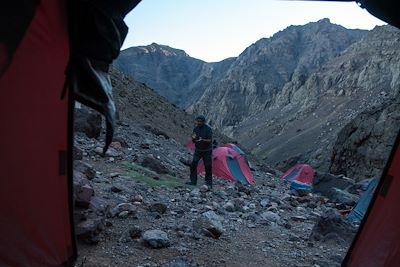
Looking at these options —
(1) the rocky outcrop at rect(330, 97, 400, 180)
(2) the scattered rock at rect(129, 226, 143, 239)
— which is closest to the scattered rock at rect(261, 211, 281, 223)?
(2) the scattered rock at rect(129, 226, 143, 239)

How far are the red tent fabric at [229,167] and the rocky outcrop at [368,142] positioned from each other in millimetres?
7137

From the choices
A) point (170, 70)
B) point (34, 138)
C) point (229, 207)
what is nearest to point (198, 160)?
point (229, 207)

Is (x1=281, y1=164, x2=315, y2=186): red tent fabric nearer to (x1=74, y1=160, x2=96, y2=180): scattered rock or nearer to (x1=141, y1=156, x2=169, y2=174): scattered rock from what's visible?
(x1=141, y1=156, x2=169, y2=174): scattered rock

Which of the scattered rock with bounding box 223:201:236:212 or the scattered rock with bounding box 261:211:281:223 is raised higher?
the scattered rock with bounding box 261:211:281:223

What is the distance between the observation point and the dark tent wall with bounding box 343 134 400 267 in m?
3.54

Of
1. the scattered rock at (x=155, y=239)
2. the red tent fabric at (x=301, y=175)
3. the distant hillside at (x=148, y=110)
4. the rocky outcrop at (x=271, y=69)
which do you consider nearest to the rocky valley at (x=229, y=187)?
the scattered rock at (x=155, y=239)

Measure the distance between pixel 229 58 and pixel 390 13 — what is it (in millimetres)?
133299

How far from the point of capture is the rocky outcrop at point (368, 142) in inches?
754

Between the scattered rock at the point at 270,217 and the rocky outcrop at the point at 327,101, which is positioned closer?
the scattered rock at the point at 270,217

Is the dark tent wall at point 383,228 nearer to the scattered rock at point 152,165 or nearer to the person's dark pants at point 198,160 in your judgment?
the person's dark pants at point 198,160

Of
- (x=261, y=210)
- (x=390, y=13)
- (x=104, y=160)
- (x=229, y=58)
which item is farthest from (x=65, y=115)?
(x=229, y=58)

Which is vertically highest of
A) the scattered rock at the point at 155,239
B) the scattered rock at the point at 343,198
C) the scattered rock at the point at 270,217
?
the scattered rock at the point at 343,198

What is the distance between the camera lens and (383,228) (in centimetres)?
374

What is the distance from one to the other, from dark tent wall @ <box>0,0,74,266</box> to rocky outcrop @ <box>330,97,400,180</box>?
16451mm
